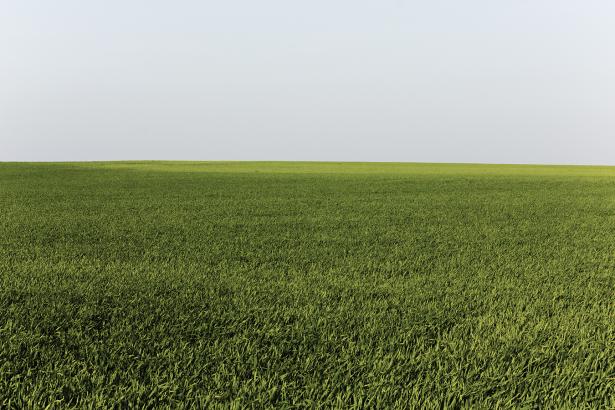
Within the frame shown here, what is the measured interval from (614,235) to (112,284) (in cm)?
788

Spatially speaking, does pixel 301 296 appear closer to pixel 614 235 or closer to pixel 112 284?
pixel 112 284

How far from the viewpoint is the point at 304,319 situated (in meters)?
3.40

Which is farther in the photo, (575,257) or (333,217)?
(333,217)

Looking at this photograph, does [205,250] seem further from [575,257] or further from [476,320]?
[575,257]

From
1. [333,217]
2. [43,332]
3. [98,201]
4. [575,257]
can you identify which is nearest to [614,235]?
[575,257]

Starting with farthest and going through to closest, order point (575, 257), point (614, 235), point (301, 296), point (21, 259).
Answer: point (614, 235) < point (575, 257) < point (21, 259) < point (301, 296)

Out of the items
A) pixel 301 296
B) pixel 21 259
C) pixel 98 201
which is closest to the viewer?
pixel 301 296

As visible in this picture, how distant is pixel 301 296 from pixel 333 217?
5.29 meters

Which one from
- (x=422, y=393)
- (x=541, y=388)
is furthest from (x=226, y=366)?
(x=541, y=388)

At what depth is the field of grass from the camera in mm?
2508

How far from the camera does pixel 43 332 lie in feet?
10.2

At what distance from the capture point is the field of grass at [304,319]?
2.51 m

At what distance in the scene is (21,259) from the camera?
16.9ft

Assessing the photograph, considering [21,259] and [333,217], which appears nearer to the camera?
[21,259]
